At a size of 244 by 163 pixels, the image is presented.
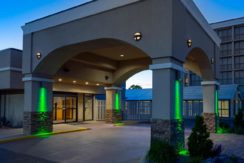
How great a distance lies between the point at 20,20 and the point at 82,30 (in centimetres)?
1405

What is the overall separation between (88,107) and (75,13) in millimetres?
13297

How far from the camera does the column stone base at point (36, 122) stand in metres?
13.4

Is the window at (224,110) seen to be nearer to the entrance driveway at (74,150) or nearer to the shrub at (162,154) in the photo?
the entrance driveway at (74,150)

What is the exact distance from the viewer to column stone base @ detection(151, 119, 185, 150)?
8.55m

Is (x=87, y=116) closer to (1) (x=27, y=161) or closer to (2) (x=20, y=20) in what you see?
(2) (x=20, y=20)

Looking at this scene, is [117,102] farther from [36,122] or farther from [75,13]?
[75,13]

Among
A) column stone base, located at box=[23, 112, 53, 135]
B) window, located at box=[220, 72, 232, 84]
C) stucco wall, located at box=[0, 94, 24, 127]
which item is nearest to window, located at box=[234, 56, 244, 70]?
window, located at box=[220, 72, 232, 84]

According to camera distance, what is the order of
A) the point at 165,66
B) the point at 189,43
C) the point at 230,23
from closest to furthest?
1. the point at 165,66
2. the point at 189,43
3. the point at 230,23

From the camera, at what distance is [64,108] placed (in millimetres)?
21000

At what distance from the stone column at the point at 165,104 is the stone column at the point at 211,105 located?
6.56 m

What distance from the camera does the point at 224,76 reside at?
40.9 metres

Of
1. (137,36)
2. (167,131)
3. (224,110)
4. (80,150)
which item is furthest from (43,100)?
(224,110)

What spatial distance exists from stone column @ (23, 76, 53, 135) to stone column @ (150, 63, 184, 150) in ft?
24.4

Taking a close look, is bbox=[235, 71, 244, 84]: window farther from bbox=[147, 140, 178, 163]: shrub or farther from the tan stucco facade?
bbox=[147, 140, 178, 163]: shrub
